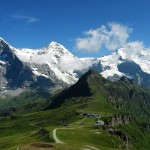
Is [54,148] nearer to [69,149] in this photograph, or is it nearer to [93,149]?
[69,149]

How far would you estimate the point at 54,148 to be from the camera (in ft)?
476

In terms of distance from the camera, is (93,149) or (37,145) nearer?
(37,145)

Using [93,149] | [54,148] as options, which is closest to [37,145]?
[54,148]

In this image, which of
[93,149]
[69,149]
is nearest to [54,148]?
[69,149]

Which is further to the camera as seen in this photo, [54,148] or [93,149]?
[93,149]

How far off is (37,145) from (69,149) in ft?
42.2

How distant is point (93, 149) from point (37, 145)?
1228 inches

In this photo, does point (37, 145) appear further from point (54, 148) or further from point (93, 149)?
point (93, 149)

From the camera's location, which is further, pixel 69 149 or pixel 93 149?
pixel 93 149

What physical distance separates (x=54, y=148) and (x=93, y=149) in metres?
Answer: 31.6

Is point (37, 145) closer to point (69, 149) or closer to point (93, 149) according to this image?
point (69, 149)

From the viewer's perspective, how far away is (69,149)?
149 metres

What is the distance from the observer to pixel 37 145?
151m
